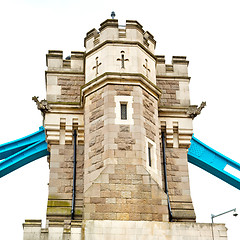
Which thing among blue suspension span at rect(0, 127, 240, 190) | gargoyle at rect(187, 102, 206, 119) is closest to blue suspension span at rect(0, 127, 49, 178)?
blue suspension span at rect(0, 127, 240, 190)

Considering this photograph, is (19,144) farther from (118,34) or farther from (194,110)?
(194,110)

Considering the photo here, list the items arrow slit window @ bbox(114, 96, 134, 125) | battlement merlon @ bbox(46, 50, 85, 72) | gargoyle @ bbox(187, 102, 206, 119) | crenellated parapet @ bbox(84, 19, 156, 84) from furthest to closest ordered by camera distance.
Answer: battlement merlon @ bbox(46, 50, 85, 72)
gargoyle @ bbox(187, 102, 206, 119)
crenellated parapet @ bbox(84, 19, 156, 84)
arrow slit window @ bbox(114, 96, 134, 125)

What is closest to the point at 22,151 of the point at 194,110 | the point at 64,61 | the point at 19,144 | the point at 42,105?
the point at 19,144

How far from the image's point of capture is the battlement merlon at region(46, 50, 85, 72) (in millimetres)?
24000

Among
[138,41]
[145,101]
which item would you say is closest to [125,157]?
[145,101]

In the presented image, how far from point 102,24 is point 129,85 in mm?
2765

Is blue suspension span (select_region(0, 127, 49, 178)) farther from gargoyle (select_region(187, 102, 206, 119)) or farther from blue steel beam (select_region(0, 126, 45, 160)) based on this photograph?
gargoyle (select_region(187, 102, 206, 119))

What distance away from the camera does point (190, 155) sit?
2392cm

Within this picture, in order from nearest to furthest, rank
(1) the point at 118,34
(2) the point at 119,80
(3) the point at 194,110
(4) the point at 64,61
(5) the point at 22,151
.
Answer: (2) the point at 119,80, (1) the point at 118,34, (3) the point at 194,110, (5) the point at 22,151, (4) the point at 64,61

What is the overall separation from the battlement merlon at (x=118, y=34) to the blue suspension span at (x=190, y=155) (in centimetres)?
386

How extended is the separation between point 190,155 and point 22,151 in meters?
6.07

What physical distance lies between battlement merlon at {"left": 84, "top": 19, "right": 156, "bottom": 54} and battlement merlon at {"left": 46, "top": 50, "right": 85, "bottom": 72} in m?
1.01

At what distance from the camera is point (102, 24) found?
2289 centimetres

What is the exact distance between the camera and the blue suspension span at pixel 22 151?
23.4 metres
